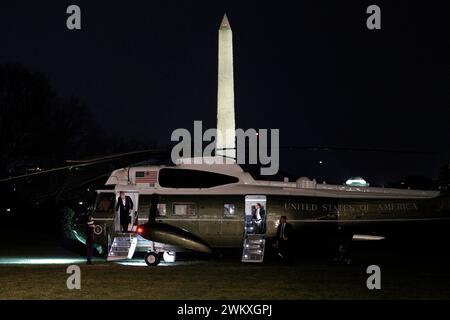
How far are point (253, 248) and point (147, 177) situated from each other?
3.58m

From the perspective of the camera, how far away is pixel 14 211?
51.3 meters

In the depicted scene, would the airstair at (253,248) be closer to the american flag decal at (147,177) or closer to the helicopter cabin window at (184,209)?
the helicopter cabin window at (184,209)

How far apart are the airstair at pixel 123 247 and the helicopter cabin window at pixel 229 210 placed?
2.53 metres

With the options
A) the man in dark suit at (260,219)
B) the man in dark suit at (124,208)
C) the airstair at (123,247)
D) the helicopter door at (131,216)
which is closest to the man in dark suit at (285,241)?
the man in dark suit at (260,219)

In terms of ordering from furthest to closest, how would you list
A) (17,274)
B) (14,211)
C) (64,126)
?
1. (14,211)
2. (64,126)
3. (17,274)

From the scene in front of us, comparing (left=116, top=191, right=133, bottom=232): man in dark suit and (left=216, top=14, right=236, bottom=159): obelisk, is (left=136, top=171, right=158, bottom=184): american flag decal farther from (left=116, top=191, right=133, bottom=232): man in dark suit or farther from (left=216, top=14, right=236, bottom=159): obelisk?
(left=216, top=14, right=236, bottom=159): obelisk

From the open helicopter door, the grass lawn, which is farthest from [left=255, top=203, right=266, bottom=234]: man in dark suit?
the grass lawn

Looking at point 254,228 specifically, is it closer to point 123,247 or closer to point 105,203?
point 123,247

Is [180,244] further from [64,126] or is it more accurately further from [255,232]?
[64,126]

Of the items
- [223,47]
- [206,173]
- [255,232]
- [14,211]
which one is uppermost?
[223,47]

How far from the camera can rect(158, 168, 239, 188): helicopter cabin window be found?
62.2ft

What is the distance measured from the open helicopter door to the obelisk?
23351mm

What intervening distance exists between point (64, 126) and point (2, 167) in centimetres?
549
